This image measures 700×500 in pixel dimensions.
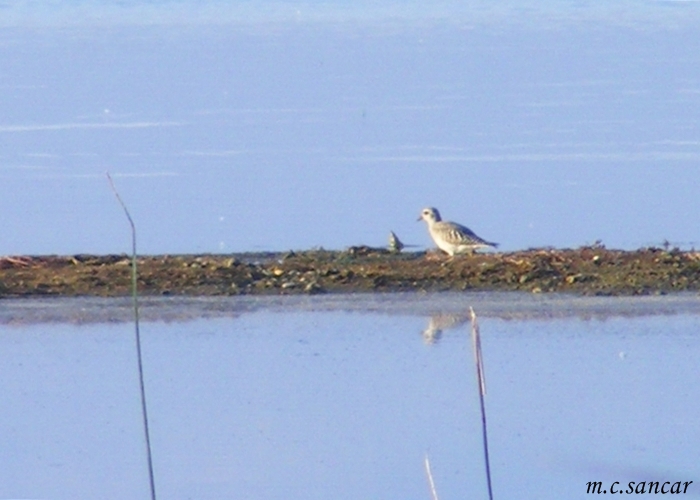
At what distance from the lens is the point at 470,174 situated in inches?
590

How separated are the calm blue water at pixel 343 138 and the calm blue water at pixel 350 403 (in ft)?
9.51

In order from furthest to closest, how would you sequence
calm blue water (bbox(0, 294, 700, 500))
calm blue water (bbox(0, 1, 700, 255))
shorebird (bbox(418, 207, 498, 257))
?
calm blue water (bbox(0, 1, 700, 255)), shorebird (bbox(418, 207, 498, 257)), calm blue water (bbox(0, 294, 700, 500))

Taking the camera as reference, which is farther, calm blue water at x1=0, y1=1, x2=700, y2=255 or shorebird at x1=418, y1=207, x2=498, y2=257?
calm blue water at x1=0, y1=1, x2=700, y2=255

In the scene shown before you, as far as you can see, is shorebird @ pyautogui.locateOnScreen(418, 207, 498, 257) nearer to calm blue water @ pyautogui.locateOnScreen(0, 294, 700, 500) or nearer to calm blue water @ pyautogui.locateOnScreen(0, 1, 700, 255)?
calm blue water @ pyautogui.locateOnScreen(0, 1, 700, 255)

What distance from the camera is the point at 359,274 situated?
416 inches

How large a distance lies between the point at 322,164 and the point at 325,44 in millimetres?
15822

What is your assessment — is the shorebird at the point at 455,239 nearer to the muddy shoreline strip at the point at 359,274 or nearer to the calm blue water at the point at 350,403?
the muddy shoreline strip at the point at 359,274

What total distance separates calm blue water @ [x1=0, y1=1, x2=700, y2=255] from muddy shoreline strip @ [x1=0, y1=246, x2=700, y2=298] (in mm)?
998

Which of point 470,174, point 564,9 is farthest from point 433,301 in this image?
point 564,9

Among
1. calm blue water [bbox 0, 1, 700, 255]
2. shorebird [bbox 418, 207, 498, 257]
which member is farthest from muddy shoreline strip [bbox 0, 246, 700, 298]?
calm blue water [bbox 0, 1, 700, 255]

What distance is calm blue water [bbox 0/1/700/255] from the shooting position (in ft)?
42.3

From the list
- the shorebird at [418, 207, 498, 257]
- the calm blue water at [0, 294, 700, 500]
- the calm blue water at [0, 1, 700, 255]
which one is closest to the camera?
the calm blue water at [0, 294, 700, 500]

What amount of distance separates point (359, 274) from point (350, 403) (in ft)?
10.0

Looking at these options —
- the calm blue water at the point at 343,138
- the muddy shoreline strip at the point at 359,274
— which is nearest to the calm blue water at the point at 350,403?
the muddy shoreline strip at the point at 359,274
